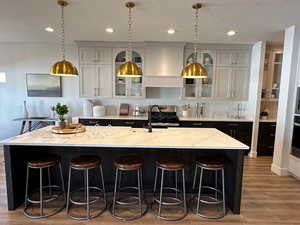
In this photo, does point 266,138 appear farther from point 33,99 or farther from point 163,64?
Result: point 33,99

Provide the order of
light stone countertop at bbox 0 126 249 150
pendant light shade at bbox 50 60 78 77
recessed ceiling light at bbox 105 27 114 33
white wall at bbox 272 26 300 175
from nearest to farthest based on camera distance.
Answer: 1. light stone countertop at bbox 0 126 249 150
2. pendant light shade at bbox 50 60 78 77
3. white wall at bbox 272 26 300 175
4. recessed ceiling light at bbox 105 27 114 33

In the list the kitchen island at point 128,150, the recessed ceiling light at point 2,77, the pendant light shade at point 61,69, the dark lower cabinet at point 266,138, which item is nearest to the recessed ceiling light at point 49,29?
the pendant light shade at point 61,69

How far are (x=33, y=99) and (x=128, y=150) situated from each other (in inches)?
148

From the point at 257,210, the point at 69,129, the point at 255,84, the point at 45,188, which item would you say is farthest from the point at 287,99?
the point at 45,188

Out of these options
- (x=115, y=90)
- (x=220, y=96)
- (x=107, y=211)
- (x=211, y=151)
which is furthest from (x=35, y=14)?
(x=220, y=96)

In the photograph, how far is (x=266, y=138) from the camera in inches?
181

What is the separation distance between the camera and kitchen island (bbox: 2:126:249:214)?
2.25 m

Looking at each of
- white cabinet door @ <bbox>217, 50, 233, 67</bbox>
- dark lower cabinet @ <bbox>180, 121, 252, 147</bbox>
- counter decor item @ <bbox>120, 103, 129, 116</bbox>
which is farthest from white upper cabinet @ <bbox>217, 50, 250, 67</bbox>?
Answer: counter decor item @ <bbox>120, 103, 129, 116</bbox>

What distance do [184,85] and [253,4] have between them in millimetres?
2397

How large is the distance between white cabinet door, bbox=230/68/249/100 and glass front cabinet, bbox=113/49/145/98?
2.25 m

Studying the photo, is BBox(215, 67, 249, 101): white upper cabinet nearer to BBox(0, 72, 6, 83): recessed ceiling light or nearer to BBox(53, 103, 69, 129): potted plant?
BBox(53, 103, 69, 129): potted plant

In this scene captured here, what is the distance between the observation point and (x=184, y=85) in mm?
4816

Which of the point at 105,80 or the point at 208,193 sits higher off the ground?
the point at 105,80

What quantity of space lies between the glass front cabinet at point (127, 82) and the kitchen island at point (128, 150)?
2038 mm
